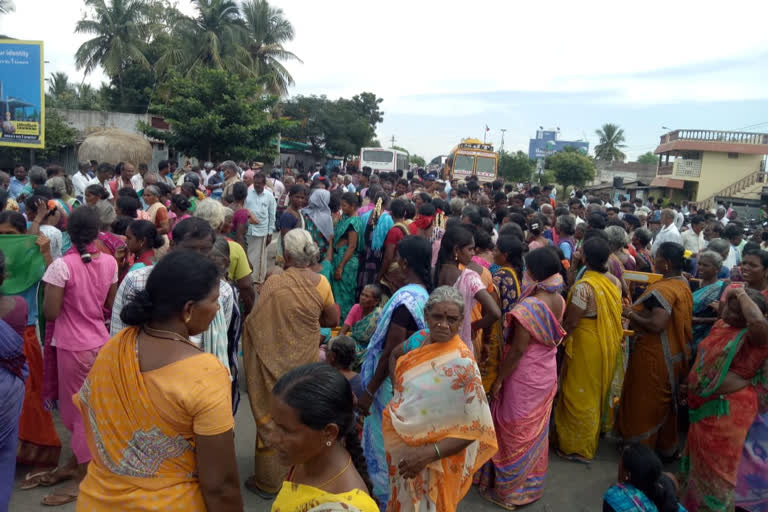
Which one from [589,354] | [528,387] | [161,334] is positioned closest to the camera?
[161,334]

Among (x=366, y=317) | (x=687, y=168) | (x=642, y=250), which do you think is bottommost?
(x=366, y=317)

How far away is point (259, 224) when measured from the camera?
8.59 metres

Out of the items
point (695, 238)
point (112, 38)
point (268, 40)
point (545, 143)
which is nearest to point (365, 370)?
point (695, 238)

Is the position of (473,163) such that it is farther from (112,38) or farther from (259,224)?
(112,38)

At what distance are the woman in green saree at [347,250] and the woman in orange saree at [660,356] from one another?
3028 millimetres

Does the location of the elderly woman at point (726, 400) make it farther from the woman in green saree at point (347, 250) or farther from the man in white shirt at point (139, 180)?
the man in white shirt at point (139, 180)

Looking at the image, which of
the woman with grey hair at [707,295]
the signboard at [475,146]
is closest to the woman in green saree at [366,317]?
the woman with grey hair at [707,295]

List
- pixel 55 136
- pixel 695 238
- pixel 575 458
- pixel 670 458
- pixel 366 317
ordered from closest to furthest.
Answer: pixel 366 317 → pixel 575 458 → pixel 670 458 → pixel 695 238 → pixel 55 136

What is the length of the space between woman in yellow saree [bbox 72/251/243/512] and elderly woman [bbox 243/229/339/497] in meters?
1.54

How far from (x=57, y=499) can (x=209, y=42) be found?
2697cm

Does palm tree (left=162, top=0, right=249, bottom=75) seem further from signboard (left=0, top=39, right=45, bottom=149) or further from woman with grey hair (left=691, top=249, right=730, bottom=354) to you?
woman with grey hair (left=691, top=249, right=730, bottom=354)

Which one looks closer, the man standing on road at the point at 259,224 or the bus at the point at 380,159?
the man standing on road at the point at 259,224

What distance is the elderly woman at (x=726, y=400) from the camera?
3529mm

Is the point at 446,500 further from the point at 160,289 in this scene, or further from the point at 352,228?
the point at 352,228
